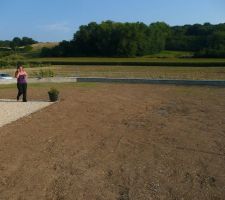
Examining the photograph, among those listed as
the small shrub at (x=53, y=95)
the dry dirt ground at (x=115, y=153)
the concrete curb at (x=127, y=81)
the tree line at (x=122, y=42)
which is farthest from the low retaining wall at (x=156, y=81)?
the tree line at (x=122, y=42)

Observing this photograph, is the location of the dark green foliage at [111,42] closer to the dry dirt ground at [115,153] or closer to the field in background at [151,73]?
the field in background at [151,73]

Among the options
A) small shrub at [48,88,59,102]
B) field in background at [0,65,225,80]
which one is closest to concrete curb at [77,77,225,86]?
field in background at [0,65,225,80]

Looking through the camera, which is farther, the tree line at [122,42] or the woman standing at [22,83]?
the tree line at [122,42]

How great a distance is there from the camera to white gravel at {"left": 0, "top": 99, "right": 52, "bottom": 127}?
16.1 m

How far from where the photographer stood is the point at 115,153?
10656mm

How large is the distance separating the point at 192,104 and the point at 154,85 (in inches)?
409

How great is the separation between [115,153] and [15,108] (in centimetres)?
896

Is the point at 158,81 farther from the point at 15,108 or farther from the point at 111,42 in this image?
the point at 111,42

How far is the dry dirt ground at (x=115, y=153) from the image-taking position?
315 inches

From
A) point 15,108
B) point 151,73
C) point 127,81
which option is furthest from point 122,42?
point 15,108

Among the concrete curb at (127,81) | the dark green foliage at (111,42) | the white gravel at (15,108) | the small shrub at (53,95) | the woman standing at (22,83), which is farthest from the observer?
the dark green foliage at (111,42)

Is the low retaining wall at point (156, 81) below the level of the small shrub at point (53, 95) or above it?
below

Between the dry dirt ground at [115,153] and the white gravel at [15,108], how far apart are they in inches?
21.0

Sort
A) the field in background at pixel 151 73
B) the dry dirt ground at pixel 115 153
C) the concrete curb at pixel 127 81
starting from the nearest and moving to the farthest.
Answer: the dry dirt ground at pixel 115 153 < the concrete curb at pixel 127 81 < the field in background at pixel 151 73
